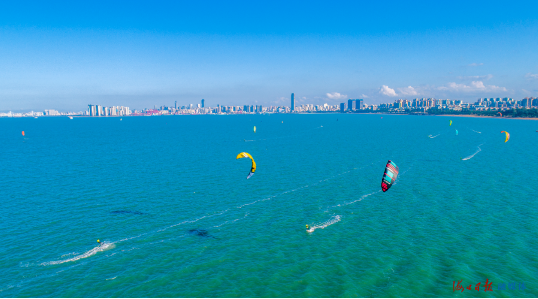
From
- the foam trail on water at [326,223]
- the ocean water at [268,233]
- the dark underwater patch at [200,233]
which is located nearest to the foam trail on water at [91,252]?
the ocean water at [268,233]

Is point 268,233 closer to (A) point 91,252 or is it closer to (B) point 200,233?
(B) point 200,233

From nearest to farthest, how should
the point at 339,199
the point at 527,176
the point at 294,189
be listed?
1. the point at 339,199
2. the point at 294,189
3. the point at 527,176

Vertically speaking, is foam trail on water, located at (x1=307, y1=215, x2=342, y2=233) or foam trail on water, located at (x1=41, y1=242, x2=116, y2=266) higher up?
foam trail on water, located at (x1=307, y1=215, x2=342, y2=233)

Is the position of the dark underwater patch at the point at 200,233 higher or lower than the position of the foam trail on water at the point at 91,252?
higher

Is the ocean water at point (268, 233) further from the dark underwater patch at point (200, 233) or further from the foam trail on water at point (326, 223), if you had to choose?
the foam trail on water at point (326, 223)

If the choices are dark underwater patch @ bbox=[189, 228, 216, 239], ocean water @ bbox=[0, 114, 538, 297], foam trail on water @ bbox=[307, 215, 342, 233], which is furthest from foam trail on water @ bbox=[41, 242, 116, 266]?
foam trail on water @ bbox=[307, 215, 342, 233]

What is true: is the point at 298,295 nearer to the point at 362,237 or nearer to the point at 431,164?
the point at 362,237

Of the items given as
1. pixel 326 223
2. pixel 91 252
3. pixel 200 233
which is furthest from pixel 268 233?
pixel 91 252

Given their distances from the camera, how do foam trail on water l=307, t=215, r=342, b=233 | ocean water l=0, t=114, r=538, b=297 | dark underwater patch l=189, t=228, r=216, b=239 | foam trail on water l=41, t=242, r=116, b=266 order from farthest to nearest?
foam trail on water l=307, t=215, r=342, b=233 < dark underwater patch l=189, t=228, r=216, b=239 < foam trail on water l=41, t=242, r=116, b=266 < ocean water l=0, t=114, r=538, b=297

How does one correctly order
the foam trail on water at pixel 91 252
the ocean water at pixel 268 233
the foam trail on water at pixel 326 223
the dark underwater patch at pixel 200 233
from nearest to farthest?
the ocean water at pixel 268 233, the foam trail on water at pixel 91 252, the dark underwater patch at pixel 200 233, the foam trail on water at pixel 326 223

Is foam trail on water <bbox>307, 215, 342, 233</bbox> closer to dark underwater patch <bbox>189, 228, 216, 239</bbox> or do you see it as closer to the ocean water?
the ocean water

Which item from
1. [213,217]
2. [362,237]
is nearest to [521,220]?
[362,237]
